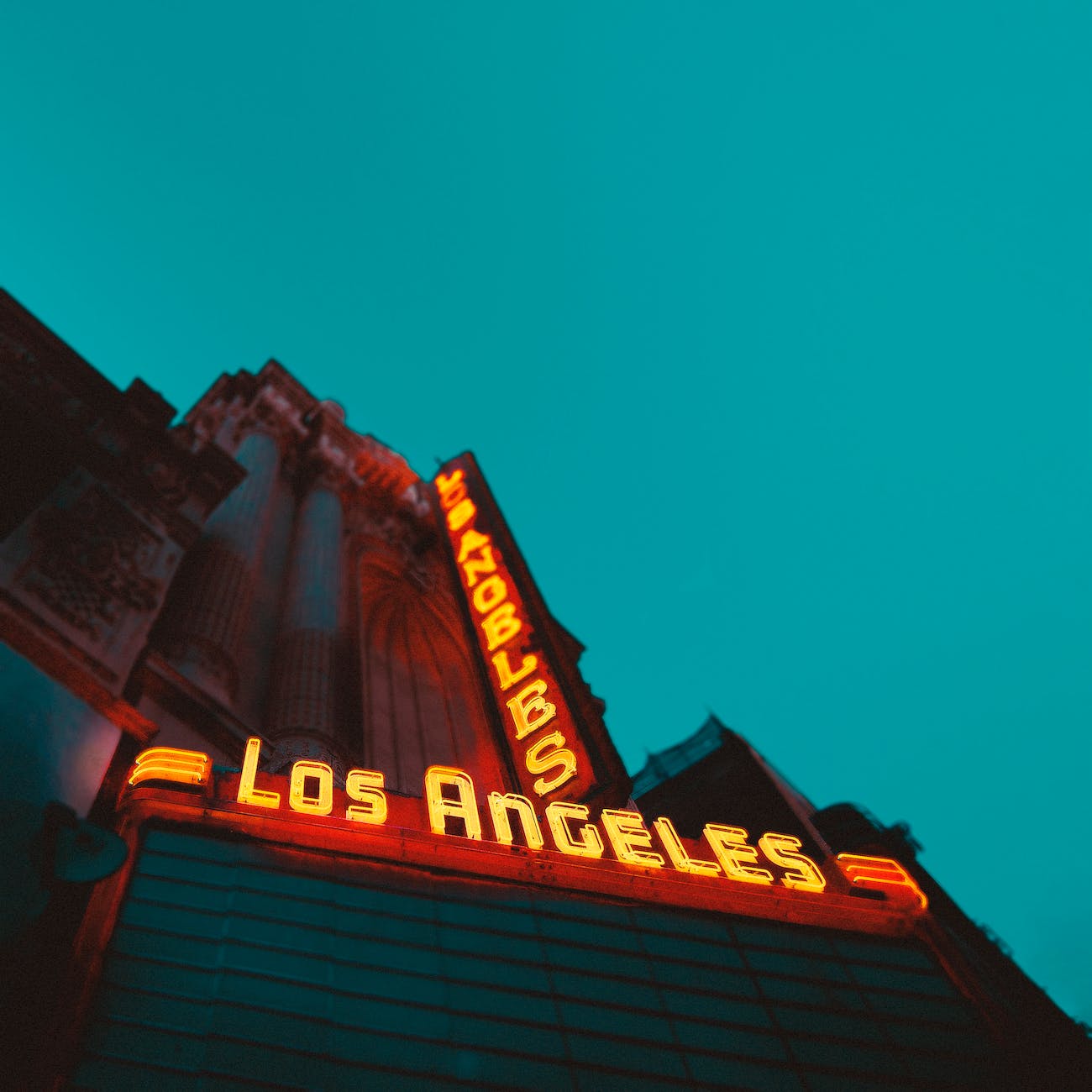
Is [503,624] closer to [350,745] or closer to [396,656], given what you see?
[350,745]

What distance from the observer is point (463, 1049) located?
751 cm

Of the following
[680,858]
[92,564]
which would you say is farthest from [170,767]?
[680,858]

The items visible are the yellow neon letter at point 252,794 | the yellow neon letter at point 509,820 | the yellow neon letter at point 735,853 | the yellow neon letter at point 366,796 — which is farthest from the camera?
the yellow neon letter at point 735,853

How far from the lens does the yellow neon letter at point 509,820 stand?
10.0 m

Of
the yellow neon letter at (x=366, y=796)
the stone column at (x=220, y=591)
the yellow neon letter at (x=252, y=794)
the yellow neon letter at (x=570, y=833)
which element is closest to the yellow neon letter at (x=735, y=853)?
the yellow neon letter at (x=570, y=833)

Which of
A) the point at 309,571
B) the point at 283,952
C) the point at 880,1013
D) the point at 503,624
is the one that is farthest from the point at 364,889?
the point at 309,571

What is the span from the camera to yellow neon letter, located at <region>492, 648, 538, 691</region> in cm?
1377

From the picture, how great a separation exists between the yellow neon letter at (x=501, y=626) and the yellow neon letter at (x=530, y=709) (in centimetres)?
139

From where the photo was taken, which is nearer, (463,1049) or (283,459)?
(463,1049)

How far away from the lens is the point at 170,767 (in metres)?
9.20

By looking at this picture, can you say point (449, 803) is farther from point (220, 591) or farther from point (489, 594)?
point (220, 591)

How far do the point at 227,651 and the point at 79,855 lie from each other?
26.6ft

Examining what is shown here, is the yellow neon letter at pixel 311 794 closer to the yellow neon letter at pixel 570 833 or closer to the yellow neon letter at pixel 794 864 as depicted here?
the yellow neon letter at pixel 570 833

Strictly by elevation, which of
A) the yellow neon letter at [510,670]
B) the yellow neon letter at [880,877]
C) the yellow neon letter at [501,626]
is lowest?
the yellow neon letter at [880,877]
